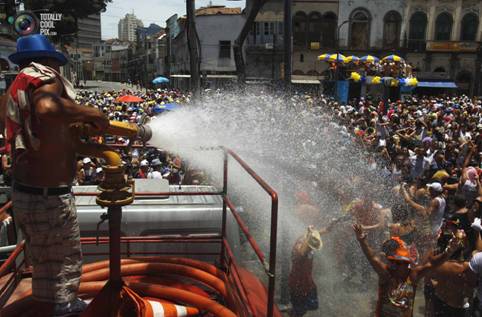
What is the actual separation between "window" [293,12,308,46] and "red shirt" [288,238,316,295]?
38395 mm

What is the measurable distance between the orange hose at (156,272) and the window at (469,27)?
45080mm

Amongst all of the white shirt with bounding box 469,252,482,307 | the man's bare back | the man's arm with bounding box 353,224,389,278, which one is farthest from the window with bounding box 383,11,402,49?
the man's bare back

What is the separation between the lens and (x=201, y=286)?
11.5 feet

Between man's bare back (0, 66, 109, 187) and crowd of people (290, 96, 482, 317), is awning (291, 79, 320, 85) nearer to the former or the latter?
crowd of people (290, 96, 482, 317)

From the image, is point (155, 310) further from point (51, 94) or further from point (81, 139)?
point (51, 94)

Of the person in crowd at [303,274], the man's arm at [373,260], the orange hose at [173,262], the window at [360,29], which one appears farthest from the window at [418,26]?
the orange hose at [173,262]

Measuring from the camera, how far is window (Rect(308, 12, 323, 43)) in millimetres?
41875

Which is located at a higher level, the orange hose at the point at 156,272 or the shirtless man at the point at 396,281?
the orange hose at the point at 156,272

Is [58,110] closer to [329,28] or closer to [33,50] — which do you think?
[33,50]

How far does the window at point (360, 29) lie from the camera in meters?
42.1

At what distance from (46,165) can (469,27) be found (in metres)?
46.5

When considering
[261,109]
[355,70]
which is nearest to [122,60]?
[355,70]

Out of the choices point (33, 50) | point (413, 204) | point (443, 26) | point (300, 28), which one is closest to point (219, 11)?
point (300, 28)

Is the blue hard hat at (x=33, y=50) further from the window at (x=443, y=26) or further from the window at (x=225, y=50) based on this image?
the window at (x=443, y=26)
